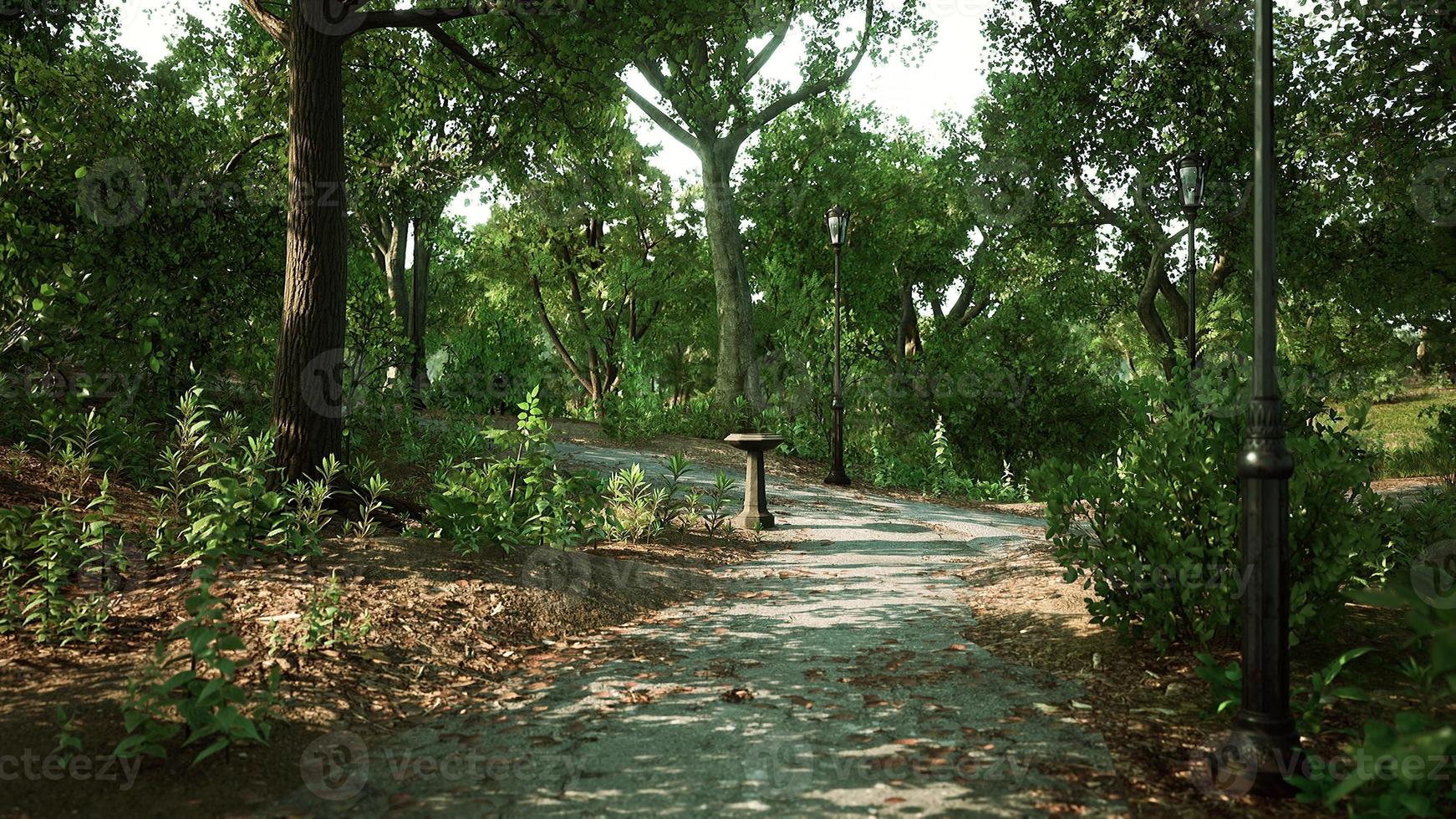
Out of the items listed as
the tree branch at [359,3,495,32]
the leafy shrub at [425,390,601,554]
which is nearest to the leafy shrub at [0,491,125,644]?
the leafy shrub at [425,390,601,554]

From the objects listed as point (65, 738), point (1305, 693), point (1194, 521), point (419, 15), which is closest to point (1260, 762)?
point (1305, 693)

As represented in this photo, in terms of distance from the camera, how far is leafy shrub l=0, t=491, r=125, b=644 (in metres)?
4.89

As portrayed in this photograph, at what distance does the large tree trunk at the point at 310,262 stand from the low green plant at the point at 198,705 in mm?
3744

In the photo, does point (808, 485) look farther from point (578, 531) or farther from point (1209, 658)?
point (1209, 658)

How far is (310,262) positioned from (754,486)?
17.7 feet

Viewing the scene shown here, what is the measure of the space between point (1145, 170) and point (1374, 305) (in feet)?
15.9

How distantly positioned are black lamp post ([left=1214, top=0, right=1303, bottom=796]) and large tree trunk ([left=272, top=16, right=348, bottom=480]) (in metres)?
6.67

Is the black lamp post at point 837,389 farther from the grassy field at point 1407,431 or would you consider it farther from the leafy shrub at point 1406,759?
the leafy shrub at point 1406,759

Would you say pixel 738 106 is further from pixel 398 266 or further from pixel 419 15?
pixel 419 15

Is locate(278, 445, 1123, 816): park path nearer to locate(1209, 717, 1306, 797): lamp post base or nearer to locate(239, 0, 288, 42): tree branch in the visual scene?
locate(1209, 717, 1306, 797): lamp post base

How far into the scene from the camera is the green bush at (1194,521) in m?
5.06

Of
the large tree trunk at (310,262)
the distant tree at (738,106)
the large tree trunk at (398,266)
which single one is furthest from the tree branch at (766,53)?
the large tree trunk at (310,262)

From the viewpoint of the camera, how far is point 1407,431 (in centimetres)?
2875

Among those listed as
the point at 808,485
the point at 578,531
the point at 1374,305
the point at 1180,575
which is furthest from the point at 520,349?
the point at 1180,575
